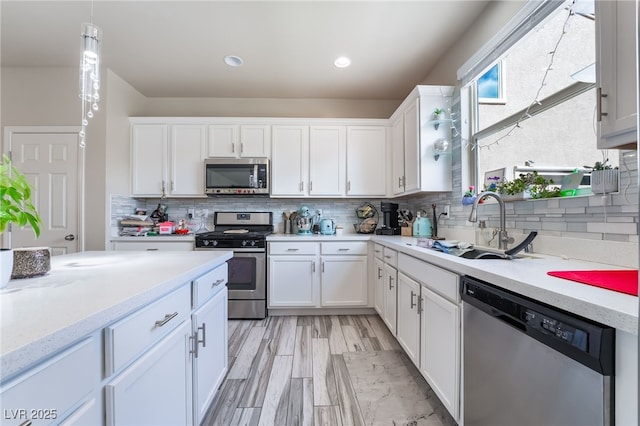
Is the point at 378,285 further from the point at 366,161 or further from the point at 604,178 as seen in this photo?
the point at 604,178

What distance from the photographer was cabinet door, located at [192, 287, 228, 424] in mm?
1254

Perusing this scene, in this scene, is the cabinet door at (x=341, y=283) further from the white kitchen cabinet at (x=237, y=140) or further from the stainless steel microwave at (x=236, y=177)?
the white kitchen cabinet at (x=237, y=140)

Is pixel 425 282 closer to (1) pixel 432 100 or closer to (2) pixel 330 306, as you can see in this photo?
(2) pixel 330 306

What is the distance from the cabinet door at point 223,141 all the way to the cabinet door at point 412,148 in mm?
2033

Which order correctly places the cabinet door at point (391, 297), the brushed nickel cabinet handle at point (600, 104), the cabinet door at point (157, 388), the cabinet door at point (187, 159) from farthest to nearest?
1. the cabinet door at point (187, 159)
2. the cabinet door at point (391, 297)
3. the brushed nickel cabinet handle at point (600, 104)
4. the cabinet door at point (157, 388)

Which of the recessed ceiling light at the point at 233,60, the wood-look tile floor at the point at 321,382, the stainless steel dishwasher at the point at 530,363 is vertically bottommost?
the wood-look tile floor at the point at 321,382

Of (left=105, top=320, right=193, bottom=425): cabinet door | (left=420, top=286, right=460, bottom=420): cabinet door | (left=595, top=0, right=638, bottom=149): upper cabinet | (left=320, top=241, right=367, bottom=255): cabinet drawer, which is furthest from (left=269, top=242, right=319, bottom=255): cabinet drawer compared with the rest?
(left=595, top=0, right=638, bottom=149): upper cabinet

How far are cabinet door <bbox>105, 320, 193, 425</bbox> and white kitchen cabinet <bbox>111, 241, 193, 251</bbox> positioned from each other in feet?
6.58

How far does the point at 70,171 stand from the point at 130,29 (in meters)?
1.72

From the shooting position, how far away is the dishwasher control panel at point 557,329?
678 mm

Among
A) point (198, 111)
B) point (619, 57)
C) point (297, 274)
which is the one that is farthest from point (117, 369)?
point (198, 111)

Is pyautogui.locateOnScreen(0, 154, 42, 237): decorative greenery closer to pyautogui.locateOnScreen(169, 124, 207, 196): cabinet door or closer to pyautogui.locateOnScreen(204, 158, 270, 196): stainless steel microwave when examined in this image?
pyautogui.locateOnScreen(204, 158, 270, 196): stainless steel microwave

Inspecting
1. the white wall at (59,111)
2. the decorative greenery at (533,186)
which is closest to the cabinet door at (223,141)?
the white wall at (59,111)

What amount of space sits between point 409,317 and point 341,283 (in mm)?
1148
